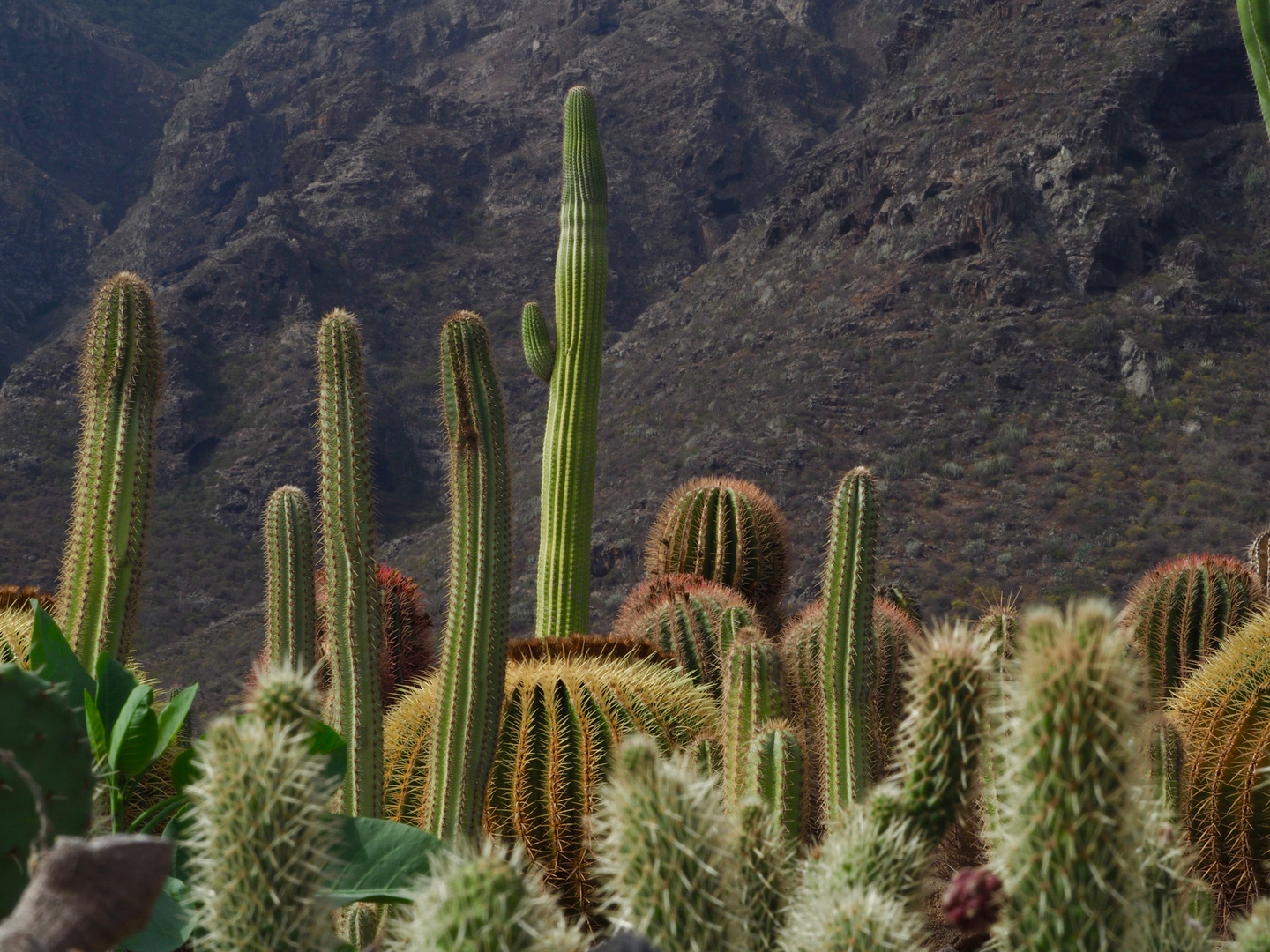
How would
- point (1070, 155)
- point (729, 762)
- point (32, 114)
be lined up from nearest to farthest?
point (729, 762), point (1070, 155), point (32, 114)

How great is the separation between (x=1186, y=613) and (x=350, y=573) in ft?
10.7

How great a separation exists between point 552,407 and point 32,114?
106259 mm

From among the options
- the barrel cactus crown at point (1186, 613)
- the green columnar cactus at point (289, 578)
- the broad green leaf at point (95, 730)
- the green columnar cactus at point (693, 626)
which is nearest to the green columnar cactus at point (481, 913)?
the broad green leaf at point (95, 730)

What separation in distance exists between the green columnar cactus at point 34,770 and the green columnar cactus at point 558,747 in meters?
1.45

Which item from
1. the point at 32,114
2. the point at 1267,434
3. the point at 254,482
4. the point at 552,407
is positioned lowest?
the point at 552,407

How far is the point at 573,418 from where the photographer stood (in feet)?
20.3

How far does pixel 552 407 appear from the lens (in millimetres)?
6305

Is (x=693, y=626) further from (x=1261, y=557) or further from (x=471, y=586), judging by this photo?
(x=1261, y=557)

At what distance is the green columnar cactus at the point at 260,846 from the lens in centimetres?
121

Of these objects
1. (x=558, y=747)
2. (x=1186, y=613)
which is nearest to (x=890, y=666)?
(x=1186, y=613)

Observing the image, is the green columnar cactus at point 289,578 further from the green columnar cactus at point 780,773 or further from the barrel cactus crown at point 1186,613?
the barrel cactus crown at point 1186,613

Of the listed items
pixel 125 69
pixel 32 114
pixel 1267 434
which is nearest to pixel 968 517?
pixel 1267 434

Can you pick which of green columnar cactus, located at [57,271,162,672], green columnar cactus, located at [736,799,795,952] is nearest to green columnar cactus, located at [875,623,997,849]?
green columnar cactus, located at [736,799,795,952]

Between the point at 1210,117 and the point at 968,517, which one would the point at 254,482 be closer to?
the point at 968,517
